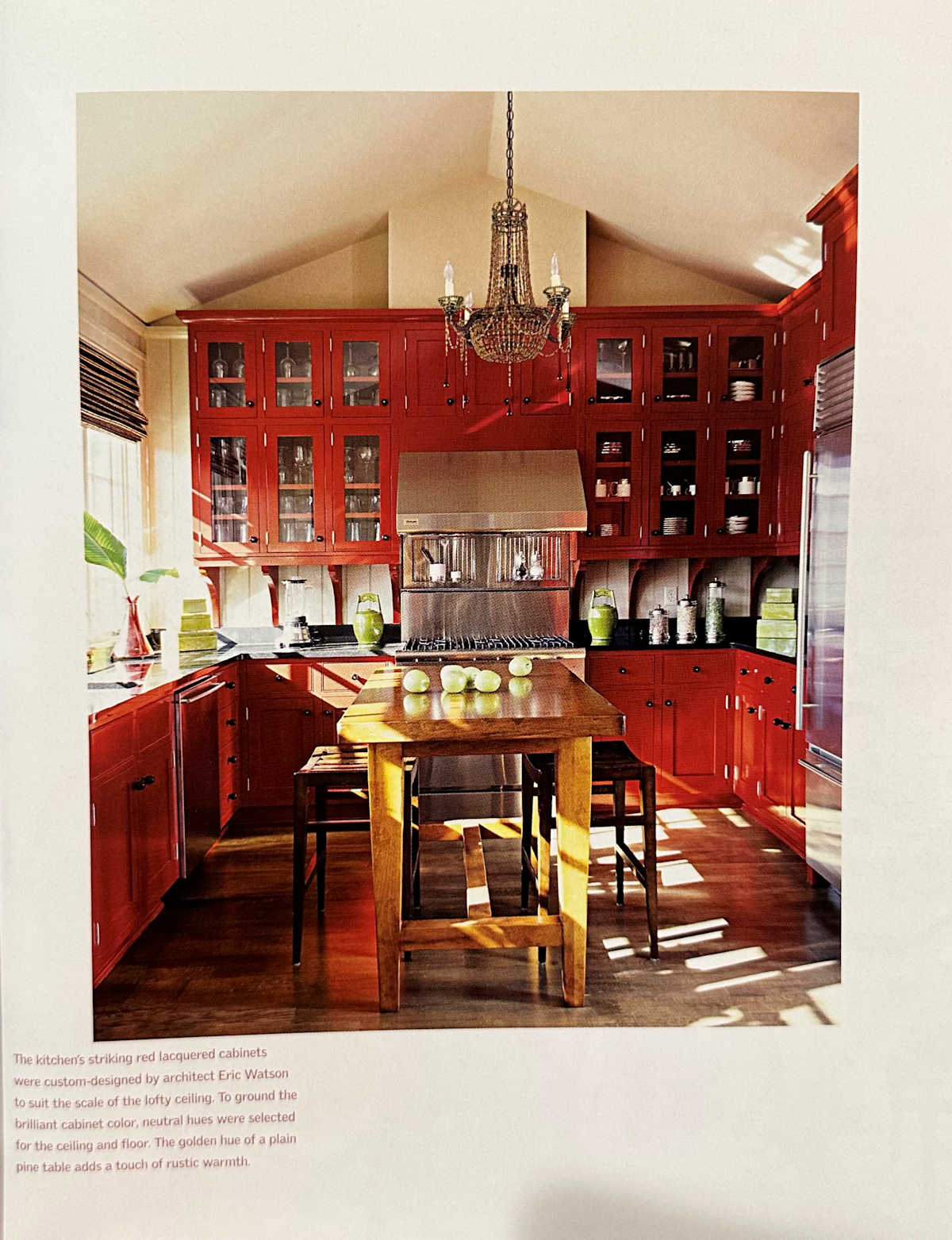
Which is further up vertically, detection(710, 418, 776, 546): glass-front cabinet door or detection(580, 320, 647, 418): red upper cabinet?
detection(580, 320, 647, 418): red upper cabinet

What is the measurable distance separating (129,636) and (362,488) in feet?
5.25

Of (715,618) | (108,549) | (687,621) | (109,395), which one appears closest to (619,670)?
(687,621)

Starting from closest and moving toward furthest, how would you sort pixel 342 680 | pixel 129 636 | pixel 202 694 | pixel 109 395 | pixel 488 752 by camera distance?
pixel 488 752 → pixel 129 636 → pixel 202 694 → pixel 109 395 → pixel 342 680

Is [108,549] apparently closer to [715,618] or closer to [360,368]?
[360,368]

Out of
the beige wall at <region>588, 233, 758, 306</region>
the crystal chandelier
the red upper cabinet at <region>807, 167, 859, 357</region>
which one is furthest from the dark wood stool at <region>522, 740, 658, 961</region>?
the beige wall at <region>588, 233, 758, 306</region>

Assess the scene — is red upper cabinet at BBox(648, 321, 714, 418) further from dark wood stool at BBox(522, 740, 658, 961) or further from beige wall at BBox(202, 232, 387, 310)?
dark wood stool at BBox(522, 740, 658, 961)

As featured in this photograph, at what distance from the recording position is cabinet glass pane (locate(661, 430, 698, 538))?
4418 millimetres

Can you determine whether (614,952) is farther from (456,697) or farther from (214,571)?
(214,571)

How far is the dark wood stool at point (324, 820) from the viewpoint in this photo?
8.54ft

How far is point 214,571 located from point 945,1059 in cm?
401

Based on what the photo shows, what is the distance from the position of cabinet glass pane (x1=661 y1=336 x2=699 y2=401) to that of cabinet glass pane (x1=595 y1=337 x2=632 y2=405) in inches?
7.6

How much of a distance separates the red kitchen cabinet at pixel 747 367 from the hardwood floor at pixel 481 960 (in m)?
2.30

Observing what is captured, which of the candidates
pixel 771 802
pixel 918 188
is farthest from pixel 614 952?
pixel 918 188

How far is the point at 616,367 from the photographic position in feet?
14.4
